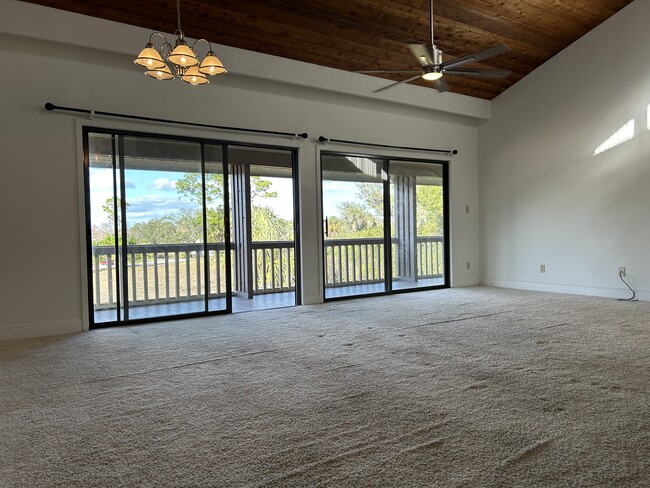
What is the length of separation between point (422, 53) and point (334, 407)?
2960mm

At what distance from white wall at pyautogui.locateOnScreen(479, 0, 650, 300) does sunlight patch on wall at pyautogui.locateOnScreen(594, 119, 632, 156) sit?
5cm

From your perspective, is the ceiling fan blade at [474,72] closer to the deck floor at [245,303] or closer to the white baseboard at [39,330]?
the deck floor at [245,303]

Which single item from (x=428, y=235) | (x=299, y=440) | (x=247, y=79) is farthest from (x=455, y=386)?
(x=428, y=235)

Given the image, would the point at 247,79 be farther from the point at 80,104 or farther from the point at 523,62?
the point at 523,62

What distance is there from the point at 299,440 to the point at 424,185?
565cm

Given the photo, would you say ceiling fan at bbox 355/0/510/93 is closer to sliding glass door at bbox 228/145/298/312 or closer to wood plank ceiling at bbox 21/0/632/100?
wood plank ceiling at bbox 21/0/632/100

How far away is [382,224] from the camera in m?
6.57

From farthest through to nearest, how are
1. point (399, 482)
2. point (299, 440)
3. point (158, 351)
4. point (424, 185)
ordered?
point (424, 185)
point (158, 351)
point (299, 440)
point (399, 482)

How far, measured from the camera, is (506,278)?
7023mm

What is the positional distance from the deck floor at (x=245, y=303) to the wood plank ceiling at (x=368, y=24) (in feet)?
9.07

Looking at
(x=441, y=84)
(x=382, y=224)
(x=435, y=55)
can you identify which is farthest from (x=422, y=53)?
(x=382, y=224)

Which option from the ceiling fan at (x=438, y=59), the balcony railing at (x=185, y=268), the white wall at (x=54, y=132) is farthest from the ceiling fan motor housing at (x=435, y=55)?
the balcony railing at (x=185, y=268)

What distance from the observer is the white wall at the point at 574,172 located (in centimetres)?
541

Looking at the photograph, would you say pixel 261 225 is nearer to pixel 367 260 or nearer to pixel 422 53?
pixel 367 260
